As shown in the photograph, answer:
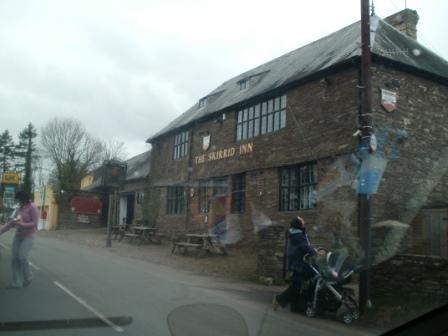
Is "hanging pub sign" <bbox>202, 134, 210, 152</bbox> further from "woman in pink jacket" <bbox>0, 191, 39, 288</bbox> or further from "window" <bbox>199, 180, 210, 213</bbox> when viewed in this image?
"woman in pink jacket" <bbox>0, 191, 39, 288</bbox>


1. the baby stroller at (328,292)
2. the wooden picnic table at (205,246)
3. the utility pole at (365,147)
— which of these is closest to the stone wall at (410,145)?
the wooden picnic table at (205,246)

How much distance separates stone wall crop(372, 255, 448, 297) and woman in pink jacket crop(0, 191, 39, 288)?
6689 mm

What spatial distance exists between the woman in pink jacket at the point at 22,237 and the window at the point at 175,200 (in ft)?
58.1

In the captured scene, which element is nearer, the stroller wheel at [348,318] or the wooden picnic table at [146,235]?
the stroller wheel at [348,318]

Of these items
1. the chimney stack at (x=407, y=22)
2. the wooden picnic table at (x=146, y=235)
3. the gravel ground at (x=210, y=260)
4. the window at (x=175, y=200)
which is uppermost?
the chimney stack at (x=407, y=22)

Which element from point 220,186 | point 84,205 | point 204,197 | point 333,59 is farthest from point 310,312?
point 84,205

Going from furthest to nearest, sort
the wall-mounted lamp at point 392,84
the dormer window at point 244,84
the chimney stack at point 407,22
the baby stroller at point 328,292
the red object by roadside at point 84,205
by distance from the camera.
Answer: the red object by roadside at point 84,205 → the dormer window at point 244,84 → the chimney stack at point 407,22 → the wall-mounted lamp at point 392,84 → the baby stroller at point 328,292

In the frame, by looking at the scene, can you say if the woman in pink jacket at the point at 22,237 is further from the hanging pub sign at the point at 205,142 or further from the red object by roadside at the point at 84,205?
the red object by roadside at the point at 84,205

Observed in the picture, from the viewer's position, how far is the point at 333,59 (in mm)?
18906

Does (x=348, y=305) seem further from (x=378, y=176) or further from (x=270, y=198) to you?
(x=270, y=198)

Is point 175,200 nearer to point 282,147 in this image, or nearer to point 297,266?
point 282,147

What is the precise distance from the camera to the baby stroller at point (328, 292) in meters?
9.25

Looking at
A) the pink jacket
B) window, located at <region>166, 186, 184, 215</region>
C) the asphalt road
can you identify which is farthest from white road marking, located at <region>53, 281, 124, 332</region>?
window, located at <region>166, 186, 184, 215</region>

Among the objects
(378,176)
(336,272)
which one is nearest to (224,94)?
(378,176)
